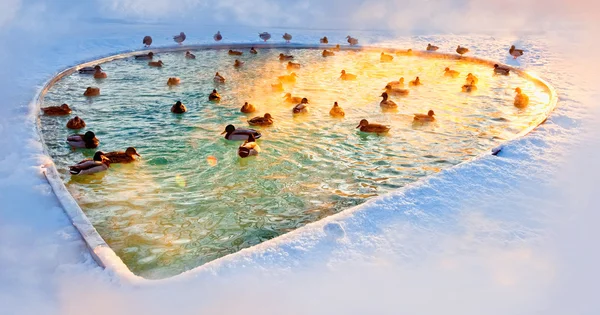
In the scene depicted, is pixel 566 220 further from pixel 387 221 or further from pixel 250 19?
pixel 250 19

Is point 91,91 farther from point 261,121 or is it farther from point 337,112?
point 337,112

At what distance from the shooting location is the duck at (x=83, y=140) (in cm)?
994

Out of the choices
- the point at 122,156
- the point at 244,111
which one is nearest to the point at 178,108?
the point at 244,111

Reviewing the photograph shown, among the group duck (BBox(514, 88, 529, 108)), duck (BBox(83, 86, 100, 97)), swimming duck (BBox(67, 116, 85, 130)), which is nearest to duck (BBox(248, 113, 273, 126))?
swimming duck (BBox(67, 116, 85, 130))

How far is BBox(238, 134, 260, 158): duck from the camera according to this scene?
9414mm

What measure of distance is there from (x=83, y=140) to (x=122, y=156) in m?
1.37

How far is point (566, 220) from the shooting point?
21.1 feet

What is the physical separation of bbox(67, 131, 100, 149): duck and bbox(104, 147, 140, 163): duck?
104 cm

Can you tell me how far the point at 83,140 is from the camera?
9992 mm

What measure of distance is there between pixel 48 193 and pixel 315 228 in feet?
13.1

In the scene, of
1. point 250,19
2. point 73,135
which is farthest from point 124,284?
point 250,19

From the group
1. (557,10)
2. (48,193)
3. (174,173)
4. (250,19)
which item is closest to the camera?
(48,193)

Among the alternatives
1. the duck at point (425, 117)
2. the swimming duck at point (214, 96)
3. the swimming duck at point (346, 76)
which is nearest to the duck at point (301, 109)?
the swimming duck at point (214, 96)

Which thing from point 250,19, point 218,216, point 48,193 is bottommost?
point 218,216
